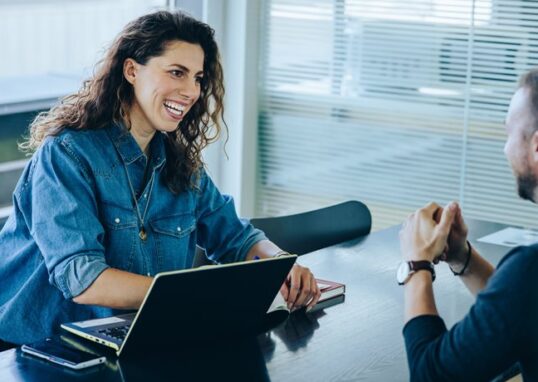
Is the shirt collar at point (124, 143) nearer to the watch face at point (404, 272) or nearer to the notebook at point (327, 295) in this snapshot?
the notebook at point (327, 295)

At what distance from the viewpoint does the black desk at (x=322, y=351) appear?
1.88m

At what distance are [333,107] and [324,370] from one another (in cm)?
284

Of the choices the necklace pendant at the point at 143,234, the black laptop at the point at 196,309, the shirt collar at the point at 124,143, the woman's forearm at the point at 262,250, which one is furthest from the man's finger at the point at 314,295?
the shirt collar at the point at 124,143

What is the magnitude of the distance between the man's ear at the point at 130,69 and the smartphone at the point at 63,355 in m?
0.82

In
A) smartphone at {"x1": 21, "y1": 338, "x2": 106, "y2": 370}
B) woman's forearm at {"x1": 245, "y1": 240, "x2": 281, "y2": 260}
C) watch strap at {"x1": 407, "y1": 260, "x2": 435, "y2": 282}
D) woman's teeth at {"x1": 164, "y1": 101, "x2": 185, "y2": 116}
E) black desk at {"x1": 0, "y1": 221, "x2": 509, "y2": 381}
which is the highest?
woman's teeth at {"x1": 164, "y1": 101, "x2": 185, "y2": 116}

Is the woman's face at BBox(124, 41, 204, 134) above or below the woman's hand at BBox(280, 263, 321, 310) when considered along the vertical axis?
above

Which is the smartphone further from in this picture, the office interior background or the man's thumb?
the office interior background

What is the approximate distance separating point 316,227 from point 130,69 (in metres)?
0.88

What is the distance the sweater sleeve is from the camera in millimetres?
1617

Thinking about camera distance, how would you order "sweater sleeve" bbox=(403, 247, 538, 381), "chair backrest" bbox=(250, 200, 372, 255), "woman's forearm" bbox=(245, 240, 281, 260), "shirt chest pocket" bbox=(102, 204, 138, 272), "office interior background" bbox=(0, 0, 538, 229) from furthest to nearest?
1. "office interior background" bbox=(0, 0, 538, 229)
2. "chair backrest" bbox=(250, 200, 372, 255)
3. "woman's forearm" bbox=(245, 240, 281, 260)
4. "shirt chest pocket" bbox=(102, 204, 138, 272)
5. "sweater sleeve" bbox=(403, 247, 538, 381)

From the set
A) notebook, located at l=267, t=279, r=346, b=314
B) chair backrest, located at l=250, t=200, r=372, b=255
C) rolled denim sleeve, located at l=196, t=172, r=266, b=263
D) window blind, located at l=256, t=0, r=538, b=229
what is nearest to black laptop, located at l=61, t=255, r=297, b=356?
notebook, located at l=267, t=279, r=346, b=314

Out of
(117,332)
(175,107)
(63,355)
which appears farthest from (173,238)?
(63,355)

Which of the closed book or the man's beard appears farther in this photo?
the closed book

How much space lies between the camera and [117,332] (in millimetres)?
2033
